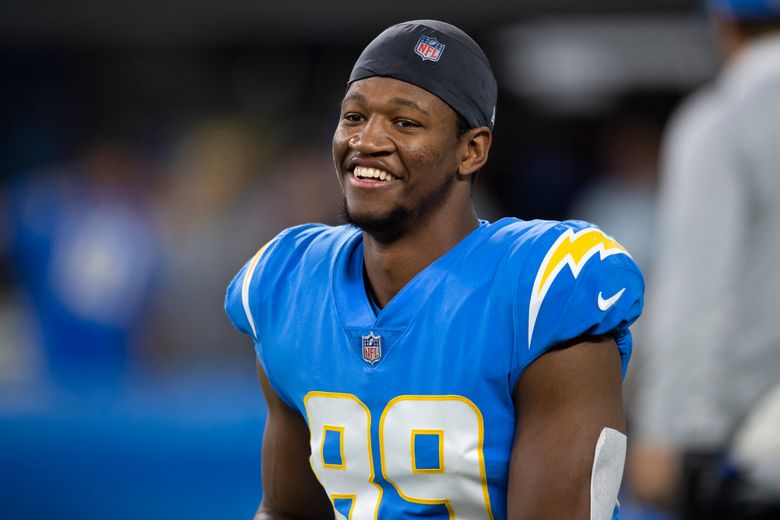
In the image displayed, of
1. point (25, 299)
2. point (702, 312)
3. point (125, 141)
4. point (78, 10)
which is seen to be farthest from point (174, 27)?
point (702, 312)

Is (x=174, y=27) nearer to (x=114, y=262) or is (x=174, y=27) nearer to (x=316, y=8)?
(x=316, y=8)

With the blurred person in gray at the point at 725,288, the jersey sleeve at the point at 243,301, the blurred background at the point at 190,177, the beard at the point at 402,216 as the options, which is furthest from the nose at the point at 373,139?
the blurred background at the point at 190,177

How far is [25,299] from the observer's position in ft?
22.4

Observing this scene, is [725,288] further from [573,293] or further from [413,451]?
[413,451]

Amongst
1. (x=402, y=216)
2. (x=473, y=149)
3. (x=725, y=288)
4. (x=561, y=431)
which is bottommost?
(x=561, y=431)

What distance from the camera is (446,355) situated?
2.08 metres

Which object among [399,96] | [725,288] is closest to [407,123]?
[399,96]

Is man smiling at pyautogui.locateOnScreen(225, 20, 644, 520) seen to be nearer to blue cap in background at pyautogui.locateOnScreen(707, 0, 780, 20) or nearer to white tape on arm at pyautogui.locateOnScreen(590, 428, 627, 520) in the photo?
white tape on arm at pyautogui.locateOnScreen(590, 428, 627, 520)

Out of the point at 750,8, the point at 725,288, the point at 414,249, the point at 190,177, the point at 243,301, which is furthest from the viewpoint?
the point at 190,177

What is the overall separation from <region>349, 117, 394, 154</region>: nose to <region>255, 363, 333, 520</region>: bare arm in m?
0.49

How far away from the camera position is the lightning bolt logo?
204 cm

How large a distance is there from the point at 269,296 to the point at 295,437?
10.4 inches

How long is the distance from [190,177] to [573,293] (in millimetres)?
5979

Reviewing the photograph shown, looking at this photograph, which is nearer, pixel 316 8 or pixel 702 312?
pixel 702 312
